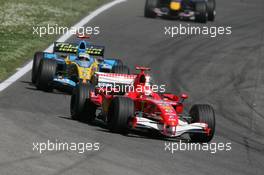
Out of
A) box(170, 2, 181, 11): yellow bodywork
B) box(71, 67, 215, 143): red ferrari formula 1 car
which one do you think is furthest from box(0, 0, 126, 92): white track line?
box(71, 67, 215, 143): red ferrari formula 1 car

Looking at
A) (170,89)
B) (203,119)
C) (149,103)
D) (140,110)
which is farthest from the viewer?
(170,89)

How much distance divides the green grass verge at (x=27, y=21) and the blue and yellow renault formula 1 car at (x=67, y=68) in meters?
1.50

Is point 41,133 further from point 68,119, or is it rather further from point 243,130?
point 243,130

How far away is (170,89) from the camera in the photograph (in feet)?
74.8

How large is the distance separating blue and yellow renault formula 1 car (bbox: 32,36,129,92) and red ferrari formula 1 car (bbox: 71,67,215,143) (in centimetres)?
247

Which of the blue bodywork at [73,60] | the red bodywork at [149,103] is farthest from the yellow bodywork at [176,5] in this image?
the red bodywork at [149,103]

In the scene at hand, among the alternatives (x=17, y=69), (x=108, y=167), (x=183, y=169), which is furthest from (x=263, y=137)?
(x=17, y=69)

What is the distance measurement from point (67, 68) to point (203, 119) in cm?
593

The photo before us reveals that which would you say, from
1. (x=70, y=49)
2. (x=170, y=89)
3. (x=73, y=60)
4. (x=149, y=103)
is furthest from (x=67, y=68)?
(x=149, y=103)

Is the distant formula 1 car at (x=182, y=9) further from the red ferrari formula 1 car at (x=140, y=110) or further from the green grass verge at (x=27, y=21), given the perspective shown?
the red ferrari formula 1 car at (x=140, y=110)

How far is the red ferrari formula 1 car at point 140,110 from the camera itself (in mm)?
16234

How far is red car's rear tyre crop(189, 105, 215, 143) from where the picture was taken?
54.5ft

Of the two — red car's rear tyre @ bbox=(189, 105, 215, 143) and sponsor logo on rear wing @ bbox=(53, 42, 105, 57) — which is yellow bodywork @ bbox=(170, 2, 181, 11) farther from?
red car's rear tyre @ bbox=(189, 105, 215, 143)

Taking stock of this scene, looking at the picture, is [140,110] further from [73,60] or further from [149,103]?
[73,60]
